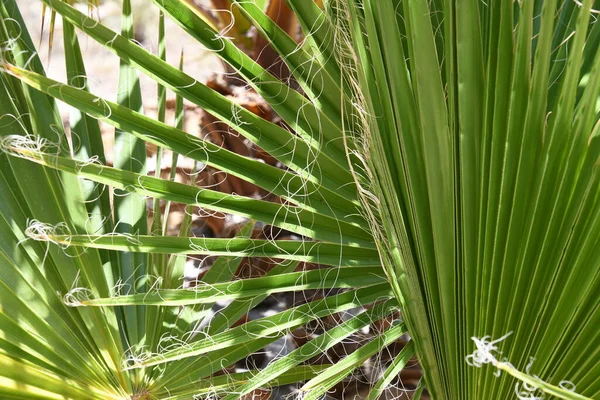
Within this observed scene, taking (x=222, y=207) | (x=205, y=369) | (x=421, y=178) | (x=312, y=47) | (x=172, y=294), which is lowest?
(x=205, y=369)

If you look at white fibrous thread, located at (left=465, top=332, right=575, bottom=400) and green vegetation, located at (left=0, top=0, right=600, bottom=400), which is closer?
white fibrous thread, located at (left=465, top=332, right=575, bottom=400)

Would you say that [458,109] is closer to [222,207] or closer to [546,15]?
[546,15]

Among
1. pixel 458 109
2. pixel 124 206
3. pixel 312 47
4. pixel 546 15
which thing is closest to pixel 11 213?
pixel 124 206

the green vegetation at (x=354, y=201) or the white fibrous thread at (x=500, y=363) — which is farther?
the green vegetation at (x=354, y=201)

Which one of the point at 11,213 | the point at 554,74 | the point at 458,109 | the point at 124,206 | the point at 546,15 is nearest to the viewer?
the point at 546,15

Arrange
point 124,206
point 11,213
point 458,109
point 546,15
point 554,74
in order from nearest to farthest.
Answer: point 546,15 < point 458,109 < point 554,74 < point 11,213 < point 124,206

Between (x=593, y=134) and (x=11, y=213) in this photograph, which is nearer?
(x=593, y=134)

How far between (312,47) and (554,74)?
29 cm

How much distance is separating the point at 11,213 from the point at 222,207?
313 millimetres

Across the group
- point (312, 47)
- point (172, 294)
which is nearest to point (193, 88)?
point (312, 47)

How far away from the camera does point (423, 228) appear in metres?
0.68

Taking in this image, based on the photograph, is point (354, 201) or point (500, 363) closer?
point (500, 363)

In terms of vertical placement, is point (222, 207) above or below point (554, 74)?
below

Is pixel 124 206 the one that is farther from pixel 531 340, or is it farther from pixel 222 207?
pixel 531 340
